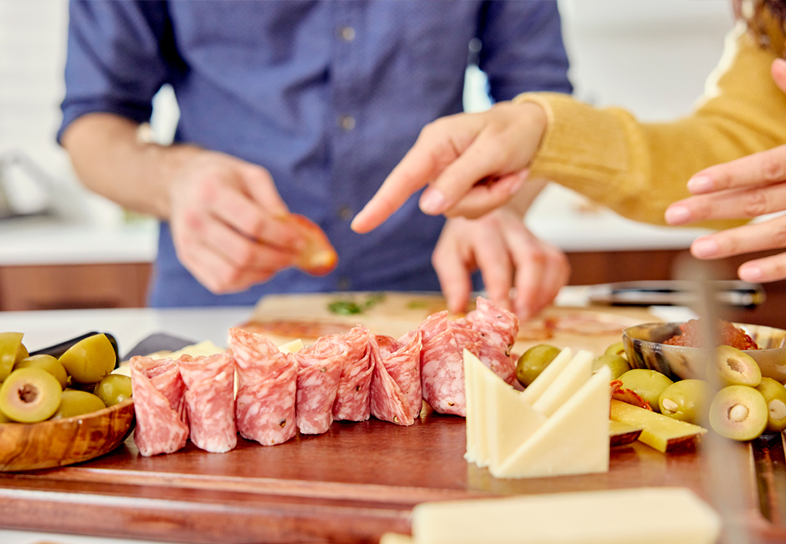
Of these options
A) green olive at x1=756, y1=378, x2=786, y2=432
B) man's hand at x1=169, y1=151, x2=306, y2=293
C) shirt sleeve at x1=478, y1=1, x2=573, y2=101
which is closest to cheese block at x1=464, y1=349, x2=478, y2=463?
green olive at x1=756, y1=378, x2=786, y2=432

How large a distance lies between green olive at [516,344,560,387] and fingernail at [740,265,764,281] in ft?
1.12

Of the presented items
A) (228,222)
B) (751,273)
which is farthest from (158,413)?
(751,273)

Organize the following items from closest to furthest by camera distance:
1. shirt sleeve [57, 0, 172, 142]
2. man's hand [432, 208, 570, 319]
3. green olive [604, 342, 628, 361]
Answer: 1. green olive [604, 342, 628, 361]
2. man's hand [432, 208, 570, 319]
3. shirt sleeve [57, 0, 172, 142]

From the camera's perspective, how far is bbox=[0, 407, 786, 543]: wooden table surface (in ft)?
1.85

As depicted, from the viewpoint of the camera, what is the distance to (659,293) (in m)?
1.63

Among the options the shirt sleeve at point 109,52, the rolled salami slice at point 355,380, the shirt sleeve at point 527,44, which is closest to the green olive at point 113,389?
the rolled salami slice at point 355,380

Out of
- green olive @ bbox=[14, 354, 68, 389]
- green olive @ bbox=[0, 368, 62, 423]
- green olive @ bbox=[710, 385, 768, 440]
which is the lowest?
green olive @ bbox=[710, 385, 768, 440]

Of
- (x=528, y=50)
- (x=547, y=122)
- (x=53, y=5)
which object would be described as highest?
(x=53, y=5)

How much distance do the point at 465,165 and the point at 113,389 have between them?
594mm

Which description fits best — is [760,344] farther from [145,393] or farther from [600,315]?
[145,393]

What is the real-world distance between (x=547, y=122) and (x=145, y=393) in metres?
0.82

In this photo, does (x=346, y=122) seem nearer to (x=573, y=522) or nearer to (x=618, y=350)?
(x=618, y=350)

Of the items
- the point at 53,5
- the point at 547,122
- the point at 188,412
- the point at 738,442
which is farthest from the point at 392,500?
the point at 53,5

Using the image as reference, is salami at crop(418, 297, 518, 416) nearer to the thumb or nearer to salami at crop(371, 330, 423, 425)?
salami at crop(371, 330, 423, 425)
